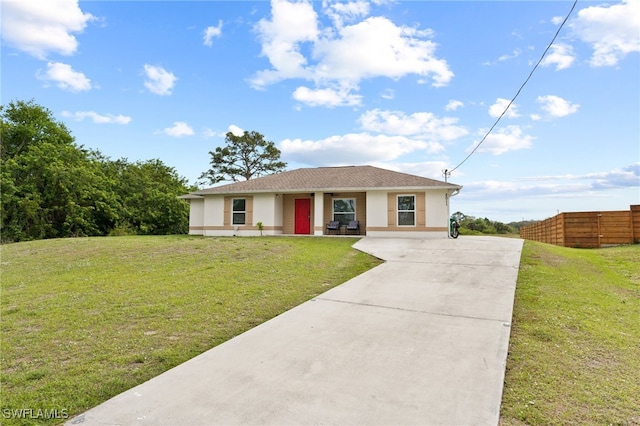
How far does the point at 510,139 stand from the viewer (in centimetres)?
1577

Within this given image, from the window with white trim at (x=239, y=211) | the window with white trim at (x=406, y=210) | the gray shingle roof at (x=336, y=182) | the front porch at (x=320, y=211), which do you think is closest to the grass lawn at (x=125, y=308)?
the window with white trim at (x=406, y=210)

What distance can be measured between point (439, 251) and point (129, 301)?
27.5ft

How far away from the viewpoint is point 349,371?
3.11 metres

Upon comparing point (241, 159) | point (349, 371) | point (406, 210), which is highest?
point (241, 159)

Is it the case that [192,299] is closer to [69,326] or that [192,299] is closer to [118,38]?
[69,326]

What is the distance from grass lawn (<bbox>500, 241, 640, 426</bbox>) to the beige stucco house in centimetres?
799

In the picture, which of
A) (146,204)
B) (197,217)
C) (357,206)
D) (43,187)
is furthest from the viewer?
(146,204)

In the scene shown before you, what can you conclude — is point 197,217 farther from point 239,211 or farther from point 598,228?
point 598,228

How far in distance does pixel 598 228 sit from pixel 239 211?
16302 mm

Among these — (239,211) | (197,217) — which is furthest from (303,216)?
(197,217)

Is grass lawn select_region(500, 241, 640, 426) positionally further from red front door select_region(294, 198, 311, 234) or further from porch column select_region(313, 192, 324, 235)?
red front door select_region(294, 198, 311, 234)

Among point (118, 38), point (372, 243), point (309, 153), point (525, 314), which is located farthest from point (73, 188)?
point (525, 314)

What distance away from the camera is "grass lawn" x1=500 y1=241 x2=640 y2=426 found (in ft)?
8.28

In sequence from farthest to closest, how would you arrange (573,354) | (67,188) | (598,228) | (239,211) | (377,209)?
(67,188) → (239,211) → (377,209) → (598,228) → (573,354)
